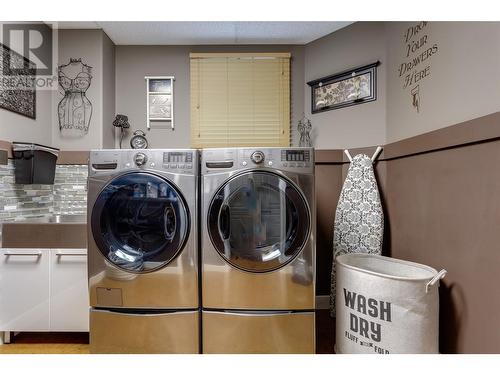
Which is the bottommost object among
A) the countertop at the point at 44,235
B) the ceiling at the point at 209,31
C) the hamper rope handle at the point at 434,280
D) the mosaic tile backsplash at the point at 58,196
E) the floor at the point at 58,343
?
the floor at the point at 58,343

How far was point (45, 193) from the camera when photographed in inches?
91.7

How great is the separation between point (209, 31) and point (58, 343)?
2.73m

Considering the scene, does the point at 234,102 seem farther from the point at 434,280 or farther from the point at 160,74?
the point at 434,280

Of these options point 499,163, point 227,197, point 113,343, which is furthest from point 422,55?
point 113,343

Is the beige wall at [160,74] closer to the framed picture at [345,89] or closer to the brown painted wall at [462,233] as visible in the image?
the framed picture at [345,89]

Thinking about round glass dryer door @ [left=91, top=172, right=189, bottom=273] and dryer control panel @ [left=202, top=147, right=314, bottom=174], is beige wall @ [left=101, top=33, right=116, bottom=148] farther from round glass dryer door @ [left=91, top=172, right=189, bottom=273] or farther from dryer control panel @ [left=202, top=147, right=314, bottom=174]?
dryer control panel @ [left=202, top=147, right=314, bottom=174]

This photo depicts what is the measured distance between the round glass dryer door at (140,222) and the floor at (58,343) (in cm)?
75

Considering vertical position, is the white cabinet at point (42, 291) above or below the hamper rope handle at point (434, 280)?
below

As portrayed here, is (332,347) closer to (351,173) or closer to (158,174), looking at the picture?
(351,173)

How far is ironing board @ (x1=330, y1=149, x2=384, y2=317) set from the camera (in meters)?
1.83

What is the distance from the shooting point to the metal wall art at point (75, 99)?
246 cm

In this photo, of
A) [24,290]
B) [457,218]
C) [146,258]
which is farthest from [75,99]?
[457,218]

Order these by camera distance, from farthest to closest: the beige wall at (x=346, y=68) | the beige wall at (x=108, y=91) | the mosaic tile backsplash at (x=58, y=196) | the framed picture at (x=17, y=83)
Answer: the beige wall at (x=108, y=91)
the beige wall at (x=346, y=68)
the mosaic tile backsplash at (x=58, y=196)
the framed picture at (x=17, y=83)

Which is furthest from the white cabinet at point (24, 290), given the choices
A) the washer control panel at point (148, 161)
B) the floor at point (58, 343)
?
the washer control panel at point (148, 161)
